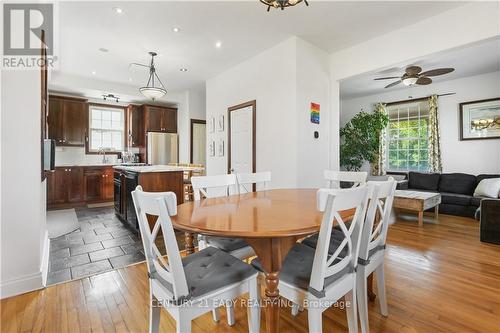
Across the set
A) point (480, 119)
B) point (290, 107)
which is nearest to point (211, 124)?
point (290, 107)

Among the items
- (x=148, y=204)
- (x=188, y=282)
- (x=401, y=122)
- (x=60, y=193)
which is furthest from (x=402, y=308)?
(x=60, y=193)

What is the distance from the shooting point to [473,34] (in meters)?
2.67

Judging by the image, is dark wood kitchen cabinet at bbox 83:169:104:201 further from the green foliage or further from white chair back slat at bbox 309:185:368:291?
white chair back slat at bbox 309:185:368:291

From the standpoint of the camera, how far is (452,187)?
190 inches

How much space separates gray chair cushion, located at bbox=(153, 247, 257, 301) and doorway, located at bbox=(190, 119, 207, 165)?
5.01 meters

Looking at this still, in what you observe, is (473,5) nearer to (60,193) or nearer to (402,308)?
(402,308)

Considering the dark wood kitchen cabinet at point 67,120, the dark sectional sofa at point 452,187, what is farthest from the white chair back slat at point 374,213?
the dark wood kitchen cabinet at point 67,120

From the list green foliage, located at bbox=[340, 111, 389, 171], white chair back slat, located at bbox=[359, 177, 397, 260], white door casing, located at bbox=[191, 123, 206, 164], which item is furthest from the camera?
white door casing, located at bbox=[191, 123, 206, 164]

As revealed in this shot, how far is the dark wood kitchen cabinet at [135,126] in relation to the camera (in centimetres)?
636

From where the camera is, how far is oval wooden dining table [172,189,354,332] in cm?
113

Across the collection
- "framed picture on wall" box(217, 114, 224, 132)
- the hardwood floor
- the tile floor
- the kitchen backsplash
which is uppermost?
"framed picture on wall" box(217, 114, 224, 132)

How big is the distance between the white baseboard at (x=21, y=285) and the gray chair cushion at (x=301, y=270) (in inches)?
77.4

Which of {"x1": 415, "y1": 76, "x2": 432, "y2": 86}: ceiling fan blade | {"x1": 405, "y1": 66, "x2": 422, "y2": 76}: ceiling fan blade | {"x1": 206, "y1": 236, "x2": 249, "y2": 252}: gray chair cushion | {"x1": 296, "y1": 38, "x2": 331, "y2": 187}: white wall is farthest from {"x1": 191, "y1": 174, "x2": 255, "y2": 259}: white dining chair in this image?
{"x1": 415, "y1": 76, "x2": 432, "y2": 86}: ceiling fan blade

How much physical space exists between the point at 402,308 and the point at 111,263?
8.88 ft
